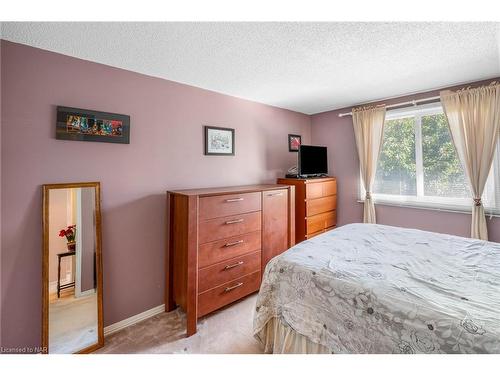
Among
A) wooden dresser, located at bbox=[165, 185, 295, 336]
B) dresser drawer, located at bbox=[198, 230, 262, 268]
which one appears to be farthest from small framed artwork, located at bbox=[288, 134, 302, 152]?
dresser drawer, located at bbox=[198, 230, 262, 268]

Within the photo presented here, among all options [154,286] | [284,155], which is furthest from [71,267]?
[284,155]

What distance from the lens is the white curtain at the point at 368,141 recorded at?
3062 mm

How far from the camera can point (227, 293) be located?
2139 millimetres

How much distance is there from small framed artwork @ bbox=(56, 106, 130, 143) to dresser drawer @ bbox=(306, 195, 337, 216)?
232 centimetres

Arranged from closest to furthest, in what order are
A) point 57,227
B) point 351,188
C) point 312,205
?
point 57,227 → point 312,205 → point 351,188

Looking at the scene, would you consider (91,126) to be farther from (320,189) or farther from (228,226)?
(320,189)

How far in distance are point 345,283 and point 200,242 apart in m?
1.20

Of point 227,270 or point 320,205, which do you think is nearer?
point 227,270

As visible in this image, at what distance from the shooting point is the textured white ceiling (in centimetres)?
148

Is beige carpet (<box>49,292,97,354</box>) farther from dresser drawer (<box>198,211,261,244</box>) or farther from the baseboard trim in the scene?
dresser drawer (<box>198,211,261,244</box>)

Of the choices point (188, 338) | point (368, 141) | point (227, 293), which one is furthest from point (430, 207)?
point (188, 338)

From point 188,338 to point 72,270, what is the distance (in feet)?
3.51

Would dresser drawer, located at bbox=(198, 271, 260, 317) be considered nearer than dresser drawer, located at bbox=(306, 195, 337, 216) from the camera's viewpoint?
Yes

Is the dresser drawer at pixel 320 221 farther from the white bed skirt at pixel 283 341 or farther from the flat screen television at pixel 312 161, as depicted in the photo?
the white bed skirt at pixel 283 341
